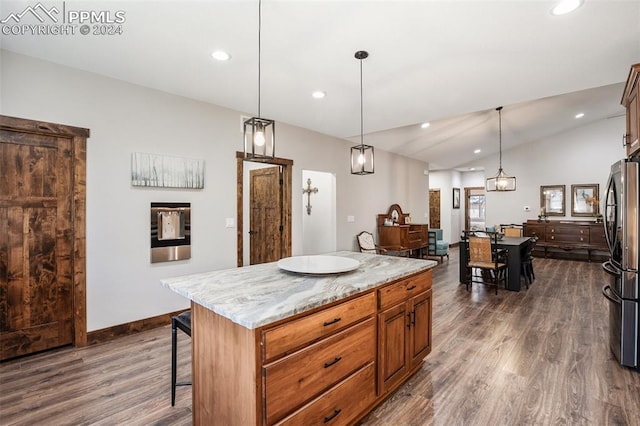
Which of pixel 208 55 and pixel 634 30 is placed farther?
pixel 208 55

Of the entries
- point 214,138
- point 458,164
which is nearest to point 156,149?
point 214,138

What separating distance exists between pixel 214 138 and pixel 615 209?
14.3 ft

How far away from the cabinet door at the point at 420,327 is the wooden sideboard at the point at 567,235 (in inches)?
297

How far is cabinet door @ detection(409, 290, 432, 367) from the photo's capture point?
2359mm

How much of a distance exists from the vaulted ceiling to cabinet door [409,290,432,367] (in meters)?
2.12

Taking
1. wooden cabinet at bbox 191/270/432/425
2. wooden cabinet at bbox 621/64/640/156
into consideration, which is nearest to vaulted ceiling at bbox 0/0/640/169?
wooden cabinet at bbox 621/64/640/156

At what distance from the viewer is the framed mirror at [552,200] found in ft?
27.7

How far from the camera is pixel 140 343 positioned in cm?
310

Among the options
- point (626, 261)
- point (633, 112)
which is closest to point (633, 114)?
point (633, 112)

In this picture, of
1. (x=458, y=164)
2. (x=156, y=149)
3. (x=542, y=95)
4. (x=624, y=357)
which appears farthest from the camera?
(x=458, y=164)

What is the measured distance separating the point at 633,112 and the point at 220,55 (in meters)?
3.64

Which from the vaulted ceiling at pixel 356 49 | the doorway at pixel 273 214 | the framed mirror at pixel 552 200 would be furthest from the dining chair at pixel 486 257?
the framed mirror at pixel 552 200

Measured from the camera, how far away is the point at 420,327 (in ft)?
8.09

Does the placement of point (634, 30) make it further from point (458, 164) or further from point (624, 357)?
point (458, 164)
